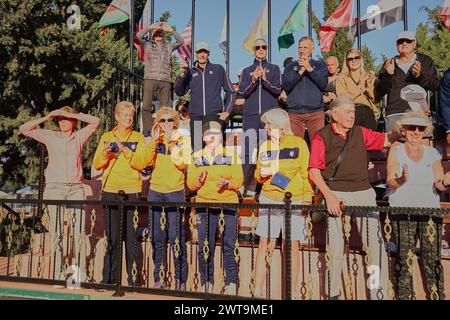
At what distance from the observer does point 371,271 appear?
4469mm

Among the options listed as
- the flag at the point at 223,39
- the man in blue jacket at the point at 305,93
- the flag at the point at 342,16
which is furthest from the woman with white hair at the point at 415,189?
the flag at the point at 223,39

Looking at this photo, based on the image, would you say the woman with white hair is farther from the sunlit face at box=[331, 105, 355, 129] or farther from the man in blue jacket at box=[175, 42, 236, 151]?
the man in blue jacket at box=[175, 42, 236, 151]

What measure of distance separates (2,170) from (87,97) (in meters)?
3.65

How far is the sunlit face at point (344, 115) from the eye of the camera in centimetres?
448

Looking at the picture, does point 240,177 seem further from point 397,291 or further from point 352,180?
point 397,291

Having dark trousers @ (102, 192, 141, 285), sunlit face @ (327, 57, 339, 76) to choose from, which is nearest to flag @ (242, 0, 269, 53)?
sunlit face @ (327, 57, 339, 76)

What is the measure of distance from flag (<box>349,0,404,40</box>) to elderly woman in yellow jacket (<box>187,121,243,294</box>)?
17.1 ft

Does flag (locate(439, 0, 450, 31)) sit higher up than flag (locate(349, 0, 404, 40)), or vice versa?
flag (locate(349, 0, 404, 40))

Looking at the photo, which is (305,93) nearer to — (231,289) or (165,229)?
(165,229)

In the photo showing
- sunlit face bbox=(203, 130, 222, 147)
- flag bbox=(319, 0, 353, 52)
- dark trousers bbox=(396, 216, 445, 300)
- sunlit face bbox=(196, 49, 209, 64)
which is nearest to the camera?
dark trousers bbox=(396, 216, 445, 300)

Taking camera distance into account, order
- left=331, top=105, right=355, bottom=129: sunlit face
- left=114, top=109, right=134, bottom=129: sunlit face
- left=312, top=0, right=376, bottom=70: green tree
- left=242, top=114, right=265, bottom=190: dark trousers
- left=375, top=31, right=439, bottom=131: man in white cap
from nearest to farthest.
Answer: left=331, top=105, right=355, bottom=129: sunlit face, left=114, top=109, right=134, bottom=129: sunlit face, left=375, top=31, right=439, bottom=131: man in white cap, left=242, top=114, right=265, bottom=190: dark trousers, left=312, top=0, right=376, bottom=70: green tree

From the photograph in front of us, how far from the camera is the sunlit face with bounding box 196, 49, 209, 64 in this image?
716 centimetres
